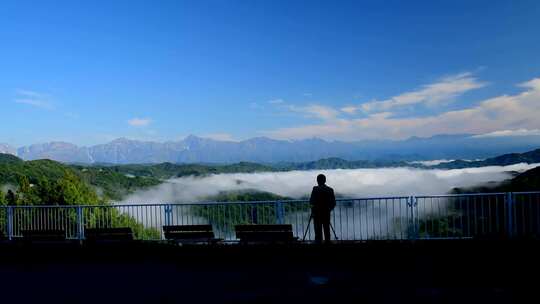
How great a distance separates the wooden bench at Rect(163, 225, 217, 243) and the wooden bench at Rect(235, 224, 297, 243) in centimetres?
77

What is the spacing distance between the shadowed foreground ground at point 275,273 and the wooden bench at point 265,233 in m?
0.46

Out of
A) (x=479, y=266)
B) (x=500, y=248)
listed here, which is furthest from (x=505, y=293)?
(x=500, y=248)

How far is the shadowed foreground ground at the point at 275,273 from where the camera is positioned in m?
7.62

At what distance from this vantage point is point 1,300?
8047mm

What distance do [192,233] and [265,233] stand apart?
74.0 inches

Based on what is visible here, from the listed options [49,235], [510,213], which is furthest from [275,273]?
[49,235]

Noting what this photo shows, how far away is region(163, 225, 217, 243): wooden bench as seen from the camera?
11.9 meters

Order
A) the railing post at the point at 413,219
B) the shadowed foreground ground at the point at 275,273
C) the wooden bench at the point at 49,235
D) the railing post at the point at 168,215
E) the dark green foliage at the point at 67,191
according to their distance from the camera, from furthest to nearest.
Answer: the dark green foliage at the point at 67,191 < the railing post at the point at 168,215 < the wooden bench at the point at 49,235 < the railing post at the point at 413,219 < the shadowed foreground ground at the point at 275,273

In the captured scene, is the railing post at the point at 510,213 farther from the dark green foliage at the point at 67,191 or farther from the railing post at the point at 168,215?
the dark green foliage at the point at 67,191

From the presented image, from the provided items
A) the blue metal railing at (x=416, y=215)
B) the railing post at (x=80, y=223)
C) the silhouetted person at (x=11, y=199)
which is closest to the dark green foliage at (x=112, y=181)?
the silhouetted person at (x=11, y=199)

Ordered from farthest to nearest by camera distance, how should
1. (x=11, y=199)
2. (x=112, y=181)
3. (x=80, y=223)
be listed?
(x=112, y=181) → (x=11, y=199) → (x=80, y=223)

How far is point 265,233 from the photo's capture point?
11.3 m

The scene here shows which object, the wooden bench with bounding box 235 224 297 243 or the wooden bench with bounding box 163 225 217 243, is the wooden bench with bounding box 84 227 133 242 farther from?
the wooden bench with bounding box 235 224 297 243

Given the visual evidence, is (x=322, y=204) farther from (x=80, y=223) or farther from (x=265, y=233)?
(x=80, y=223)
